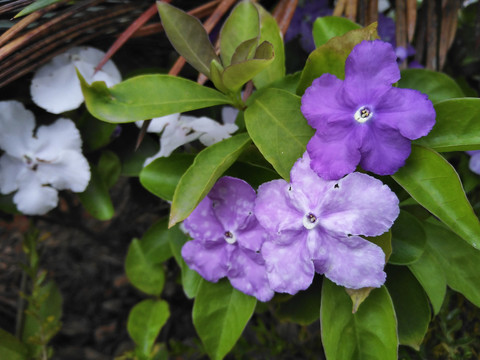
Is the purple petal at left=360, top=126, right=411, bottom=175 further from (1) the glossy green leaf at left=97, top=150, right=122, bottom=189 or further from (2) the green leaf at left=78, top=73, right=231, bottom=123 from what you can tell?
(1) the glossy green leaf at left=97, top=150, right=122, bottom=189

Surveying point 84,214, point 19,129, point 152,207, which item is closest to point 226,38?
point 19,129

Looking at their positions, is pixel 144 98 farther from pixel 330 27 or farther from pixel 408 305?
pixel 408 305

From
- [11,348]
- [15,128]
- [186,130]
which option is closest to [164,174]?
[186,130]

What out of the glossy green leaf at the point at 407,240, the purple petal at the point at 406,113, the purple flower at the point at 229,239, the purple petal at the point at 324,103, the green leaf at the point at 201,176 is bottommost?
the glossy green leaf at the point at 407,240

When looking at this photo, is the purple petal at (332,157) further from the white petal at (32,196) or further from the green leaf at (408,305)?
the white petal at (32,196)

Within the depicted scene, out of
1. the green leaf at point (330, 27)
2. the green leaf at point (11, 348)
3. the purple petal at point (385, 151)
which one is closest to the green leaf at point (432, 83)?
the green leaf at point (330, 27)

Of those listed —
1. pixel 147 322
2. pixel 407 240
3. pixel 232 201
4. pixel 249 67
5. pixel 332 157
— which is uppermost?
pixel 249 67
